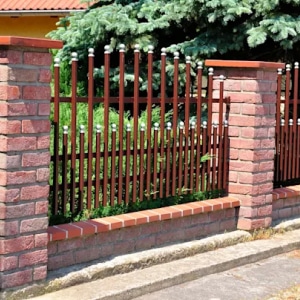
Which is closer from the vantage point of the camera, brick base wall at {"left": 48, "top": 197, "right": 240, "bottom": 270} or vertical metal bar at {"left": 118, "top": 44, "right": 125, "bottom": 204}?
brick base wall at {"left": 48, "top": 197, "right": 240, "bottom": 270}

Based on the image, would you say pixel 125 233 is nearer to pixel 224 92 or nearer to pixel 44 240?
pixel 44 240

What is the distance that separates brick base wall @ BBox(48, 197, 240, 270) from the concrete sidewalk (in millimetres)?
83

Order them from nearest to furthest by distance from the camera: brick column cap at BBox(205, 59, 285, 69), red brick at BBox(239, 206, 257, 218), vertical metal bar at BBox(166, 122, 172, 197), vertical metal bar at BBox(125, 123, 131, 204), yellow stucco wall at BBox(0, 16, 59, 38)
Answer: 1. vertical metal bar at BBox(125, 123, 131, 204)
2. vertical metal bar at BBox(166, 122, 172, 197)
3. brick column cap at BBox(205, 59, 285, 69)
4. red brick at BBox(239, 206, 257, 218)
5. yellow stucco wall at BBox(0, 16, 59, 38)

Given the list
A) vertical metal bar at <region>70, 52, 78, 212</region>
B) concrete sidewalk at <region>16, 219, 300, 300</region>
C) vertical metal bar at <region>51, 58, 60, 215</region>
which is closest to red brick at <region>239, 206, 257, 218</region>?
concrete sidewalk at <region>16, 219, 300, 300</region>

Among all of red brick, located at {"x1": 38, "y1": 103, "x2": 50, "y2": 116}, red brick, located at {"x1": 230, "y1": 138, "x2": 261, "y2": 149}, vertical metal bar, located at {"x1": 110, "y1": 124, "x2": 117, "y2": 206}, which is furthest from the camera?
red brick, located at {"x1": 230, "y1": 138, "x2": 261, "y2": 149}

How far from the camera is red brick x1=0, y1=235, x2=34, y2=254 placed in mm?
4352

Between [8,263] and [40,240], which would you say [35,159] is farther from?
[8,263]

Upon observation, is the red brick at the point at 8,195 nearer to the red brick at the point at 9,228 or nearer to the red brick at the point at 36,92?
the red brick at the point at 9,228

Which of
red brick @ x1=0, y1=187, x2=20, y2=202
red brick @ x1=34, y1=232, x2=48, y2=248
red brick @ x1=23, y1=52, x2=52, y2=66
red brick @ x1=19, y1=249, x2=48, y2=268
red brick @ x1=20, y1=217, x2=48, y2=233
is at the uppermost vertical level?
red brick @ x1=23, y1=52, x2=52, y2=66

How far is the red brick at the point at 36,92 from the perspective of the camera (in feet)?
14.3

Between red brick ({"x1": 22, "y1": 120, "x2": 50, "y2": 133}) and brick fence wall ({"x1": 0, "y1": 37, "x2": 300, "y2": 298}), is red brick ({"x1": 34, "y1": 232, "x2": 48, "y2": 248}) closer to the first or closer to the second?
brick fence wall ({"x1": 0, "y1": 37, "x2": 300, "y2": 298})

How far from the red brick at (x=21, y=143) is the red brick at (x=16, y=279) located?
0.79 meters

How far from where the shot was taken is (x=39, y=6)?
12.7 meters

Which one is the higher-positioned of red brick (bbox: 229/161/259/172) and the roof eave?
the roof eave
